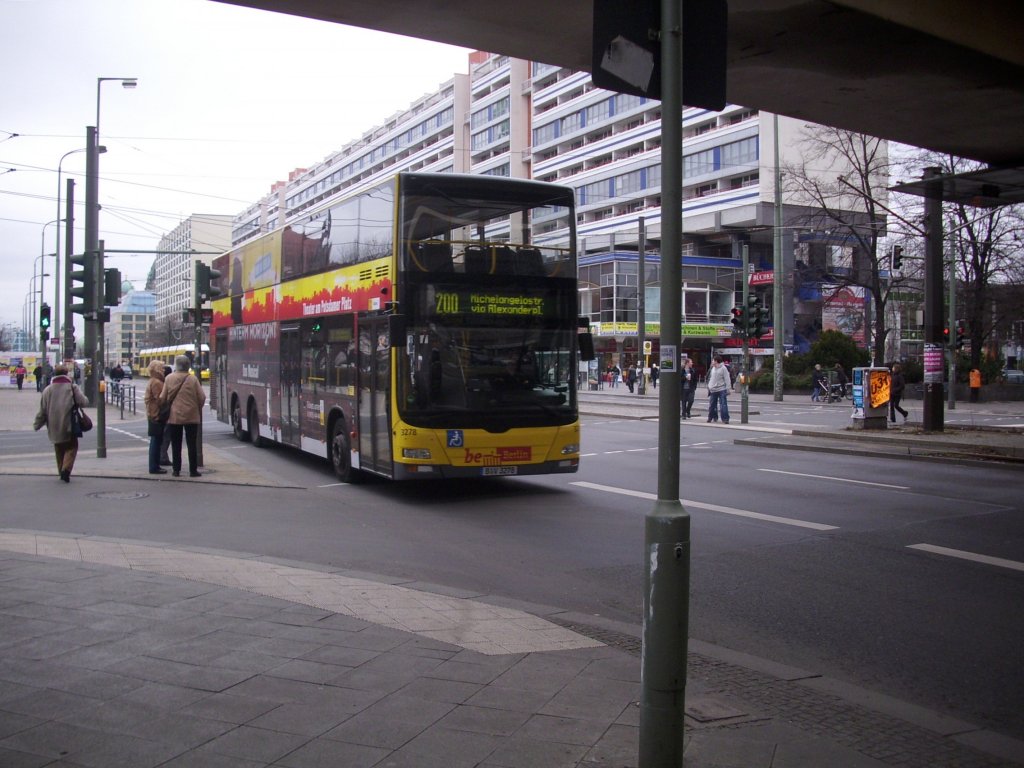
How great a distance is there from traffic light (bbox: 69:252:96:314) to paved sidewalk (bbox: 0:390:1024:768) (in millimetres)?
9589

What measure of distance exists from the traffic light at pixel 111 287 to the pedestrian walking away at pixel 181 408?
2905 millimetres

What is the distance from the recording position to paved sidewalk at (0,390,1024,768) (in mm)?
3848

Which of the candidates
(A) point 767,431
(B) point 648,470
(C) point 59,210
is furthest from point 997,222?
(C) point 59,210

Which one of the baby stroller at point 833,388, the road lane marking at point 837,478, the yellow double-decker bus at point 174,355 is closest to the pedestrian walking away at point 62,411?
the road lane marking at point 837,478

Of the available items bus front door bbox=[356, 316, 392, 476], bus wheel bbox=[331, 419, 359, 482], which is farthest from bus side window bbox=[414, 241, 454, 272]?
bus wheel bbox=[331, 419, 359, 482]

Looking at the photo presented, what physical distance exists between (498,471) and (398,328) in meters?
2.23

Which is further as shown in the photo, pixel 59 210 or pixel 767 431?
pixel 59 210

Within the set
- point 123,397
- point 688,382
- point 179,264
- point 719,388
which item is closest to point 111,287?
point 719,388

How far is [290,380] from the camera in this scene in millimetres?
15539

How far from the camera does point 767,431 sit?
2280 cm

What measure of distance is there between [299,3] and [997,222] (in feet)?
130

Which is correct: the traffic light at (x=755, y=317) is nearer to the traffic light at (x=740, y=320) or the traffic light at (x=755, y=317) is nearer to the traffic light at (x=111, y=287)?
the traffic light at (x=740, y=320)

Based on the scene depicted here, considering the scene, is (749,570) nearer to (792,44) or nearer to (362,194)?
(792,44)

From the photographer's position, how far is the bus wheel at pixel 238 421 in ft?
64.5
